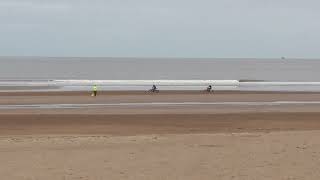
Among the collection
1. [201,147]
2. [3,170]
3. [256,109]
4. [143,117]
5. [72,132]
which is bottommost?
[3,170]

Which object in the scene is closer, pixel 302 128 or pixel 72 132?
pixel 72 132

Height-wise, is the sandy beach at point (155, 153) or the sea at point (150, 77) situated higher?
the sea at point (150, 77)

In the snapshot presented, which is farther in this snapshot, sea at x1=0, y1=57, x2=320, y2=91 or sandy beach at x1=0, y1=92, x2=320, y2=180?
sea at x1=0, y1=57, x2=320, y2=91

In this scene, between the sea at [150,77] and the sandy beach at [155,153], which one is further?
the sea at [150,77]

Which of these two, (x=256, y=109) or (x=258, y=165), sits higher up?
(x=256, y=109)

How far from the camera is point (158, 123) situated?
66.4 feet

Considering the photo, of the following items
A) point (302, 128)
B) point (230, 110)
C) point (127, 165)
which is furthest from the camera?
point (230, 110)

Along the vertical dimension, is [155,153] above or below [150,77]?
below

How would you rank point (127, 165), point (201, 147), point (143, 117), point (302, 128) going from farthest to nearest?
point (143, 117)
point (302, 128)
point (201, 147)
point (127, 165)

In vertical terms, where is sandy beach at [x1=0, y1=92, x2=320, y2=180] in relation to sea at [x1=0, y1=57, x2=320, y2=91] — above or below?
below

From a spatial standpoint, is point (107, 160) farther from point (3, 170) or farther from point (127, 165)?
point (3, 170)

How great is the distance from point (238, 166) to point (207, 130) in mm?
8643

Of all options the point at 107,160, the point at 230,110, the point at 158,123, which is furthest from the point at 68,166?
the point at 230,110

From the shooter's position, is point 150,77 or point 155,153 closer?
point 155,153
